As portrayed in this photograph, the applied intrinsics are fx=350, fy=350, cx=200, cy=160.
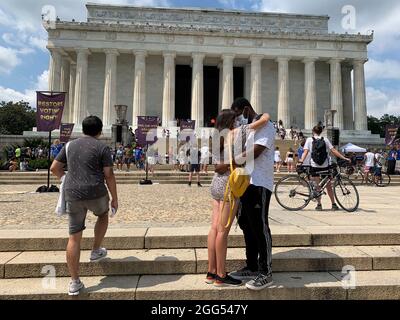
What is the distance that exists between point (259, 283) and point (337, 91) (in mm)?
46569

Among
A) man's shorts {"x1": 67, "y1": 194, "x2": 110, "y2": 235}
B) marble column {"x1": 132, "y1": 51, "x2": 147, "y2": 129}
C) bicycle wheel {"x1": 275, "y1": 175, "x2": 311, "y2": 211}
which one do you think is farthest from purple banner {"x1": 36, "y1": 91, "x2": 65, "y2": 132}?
marble column {"x1": 132, "y1": 51, "x2": 147, "y2": 129}

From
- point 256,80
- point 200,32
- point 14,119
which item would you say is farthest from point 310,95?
point 14,119

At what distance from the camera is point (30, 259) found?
14.9ft

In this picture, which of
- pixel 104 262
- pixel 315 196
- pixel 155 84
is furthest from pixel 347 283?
pixel 155 84

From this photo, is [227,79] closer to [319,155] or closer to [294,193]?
[294,193]

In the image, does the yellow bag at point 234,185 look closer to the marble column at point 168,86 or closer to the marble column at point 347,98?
the marble column at point 168,86

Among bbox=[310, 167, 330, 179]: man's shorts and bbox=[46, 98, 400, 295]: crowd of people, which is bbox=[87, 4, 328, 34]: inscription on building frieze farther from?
bbox=[46, 98, 400, 295]: crowd of people

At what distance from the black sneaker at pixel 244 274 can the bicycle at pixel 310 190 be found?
443cm

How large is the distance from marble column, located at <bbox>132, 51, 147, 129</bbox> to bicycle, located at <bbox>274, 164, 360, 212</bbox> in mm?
36601

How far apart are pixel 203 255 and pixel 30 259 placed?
88.7 inches

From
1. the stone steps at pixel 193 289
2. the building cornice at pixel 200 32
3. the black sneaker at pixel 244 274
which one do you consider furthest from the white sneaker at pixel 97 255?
the building cornice at pixel 200 32

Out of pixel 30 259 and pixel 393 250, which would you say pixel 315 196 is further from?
pixel 30 259

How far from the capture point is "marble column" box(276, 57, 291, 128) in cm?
4488

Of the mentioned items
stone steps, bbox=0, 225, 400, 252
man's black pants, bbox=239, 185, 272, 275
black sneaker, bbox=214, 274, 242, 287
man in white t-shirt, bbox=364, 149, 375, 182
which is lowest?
black sneaker, bbox=214, 274, 242, 287
